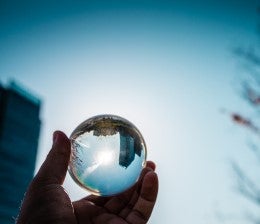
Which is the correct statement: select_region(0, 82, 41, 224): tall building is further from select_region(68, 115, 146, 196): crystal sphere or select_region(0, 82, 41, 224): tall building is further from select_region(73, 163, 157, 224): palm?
select_region(68, 115, 146, 196): crystal sphere

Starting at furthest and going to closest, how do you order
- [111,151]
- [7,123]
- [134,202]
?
[7,123] < [134,202] < [111,151]

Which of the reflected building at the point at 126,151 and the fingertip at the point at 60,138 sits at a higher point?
the reflected building at the point at 126,151

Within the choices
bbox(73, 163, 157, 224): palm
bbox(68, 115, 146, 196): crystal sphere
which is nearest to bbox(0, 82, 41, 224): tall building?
bbox(73, 163, 157, 224): palm

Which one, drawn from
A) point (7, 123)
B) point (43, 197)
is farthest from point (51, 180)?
point (7, 123)

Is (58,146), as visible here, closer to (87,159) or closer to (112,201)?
(87,159)

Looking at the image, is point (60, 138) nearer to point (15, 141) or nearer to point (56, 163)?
point (56, 163)

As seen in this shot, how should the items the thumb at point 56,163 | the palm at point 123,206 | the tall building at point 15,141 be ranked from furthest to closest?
1. the tall building at point 15,141
2. the palm at point 123,206
3. the thumb at point 56,163

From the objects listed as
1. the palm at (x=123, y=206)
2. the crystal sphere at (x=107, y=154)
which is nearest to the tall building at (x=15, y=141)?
the palm at (x=123, y=206)

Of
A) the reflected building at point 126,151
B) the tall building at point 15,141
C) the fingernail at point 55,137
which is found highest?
the reflected building at point 126,151

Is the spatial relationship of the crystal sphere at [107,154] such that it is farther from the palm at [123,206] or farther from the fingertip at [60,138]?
the palm at [123,206]
